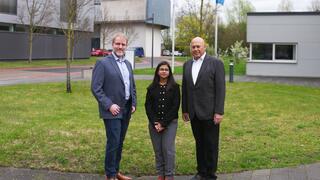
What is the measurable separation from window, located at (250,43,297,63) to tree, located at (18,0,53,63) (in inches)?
867

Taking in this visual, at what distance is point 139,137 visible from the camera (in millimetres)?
8672

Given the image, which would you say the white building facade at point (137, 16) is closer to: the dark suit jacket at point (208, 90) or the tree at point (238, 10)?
the tree at point (238, 10)

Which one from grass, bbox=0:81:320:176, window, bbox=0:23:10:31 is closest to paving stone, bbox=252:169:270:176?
grass, bbox=0:81:320:176

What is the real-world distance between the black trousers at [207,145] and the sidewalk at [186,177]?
0.96 feet

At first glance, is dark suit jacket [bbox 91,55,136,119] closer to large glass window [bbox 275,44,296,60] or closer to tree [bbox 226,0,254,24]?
large glass window [bbox 275,44,296,60]

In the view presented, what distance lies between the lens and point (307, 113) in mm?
12086

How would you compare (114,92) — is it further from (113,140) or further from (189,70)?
(189,70)

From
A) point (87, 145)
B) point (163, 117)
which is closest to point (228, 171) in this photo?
point (163, 117)

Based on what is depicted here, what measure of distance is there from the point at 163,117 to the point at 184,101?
385 millimetres

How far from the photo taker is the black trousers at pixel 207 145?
588 centimetres

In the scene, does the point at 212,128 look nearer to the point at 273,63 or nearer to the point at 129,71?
the point at 129,71

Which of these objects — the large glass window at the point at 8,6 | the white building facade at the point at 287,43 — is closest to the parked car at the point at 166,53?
the large glass window at the point at 8,6

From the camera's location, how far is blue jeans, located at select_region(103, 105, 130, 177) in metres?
5.71

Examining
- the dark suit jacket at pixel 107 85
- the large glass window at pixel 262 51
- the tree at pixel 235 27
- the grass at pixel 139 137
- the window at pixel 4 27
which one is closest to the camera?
the dark suit jacket at pixel 107 85
